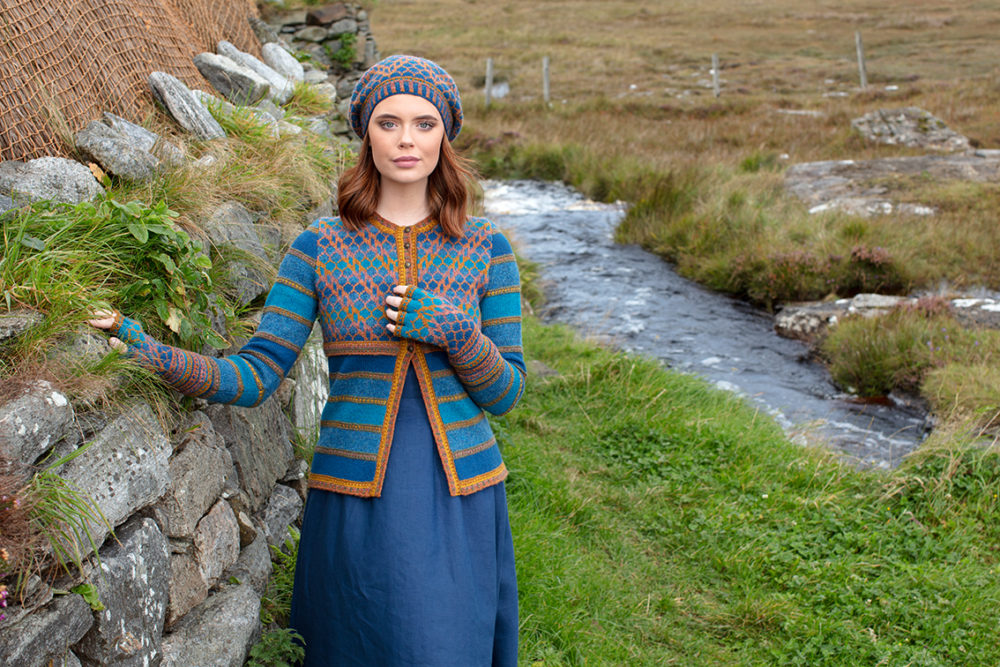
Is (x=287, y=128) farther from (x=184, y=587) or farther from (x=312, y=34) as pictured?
(x=312, y=34)

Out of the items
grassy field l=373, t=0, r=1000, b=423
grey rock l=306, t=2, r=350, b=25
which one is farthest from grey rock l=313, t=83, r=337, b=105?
grassy field l=373, t=0, r=1000, b=423

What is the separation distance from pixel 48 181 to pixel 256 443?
1.11 metres

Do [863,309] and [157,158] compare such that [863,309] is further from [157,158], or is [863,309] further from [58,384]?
[58,384]

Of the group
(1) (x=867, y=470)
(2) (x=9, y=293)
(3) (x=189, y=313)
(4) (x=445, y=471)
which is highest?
(2) (x=9, y=293)

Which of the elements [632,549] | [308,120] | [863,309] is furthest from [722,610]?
[863,309]

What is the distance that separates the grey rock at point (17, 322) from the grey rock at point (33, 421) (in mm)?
185

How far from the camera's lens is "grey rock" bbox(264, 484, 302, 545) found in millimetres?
2951

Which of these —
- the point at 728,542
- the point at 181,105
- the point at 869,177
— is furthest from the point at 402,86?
the point at 869,177

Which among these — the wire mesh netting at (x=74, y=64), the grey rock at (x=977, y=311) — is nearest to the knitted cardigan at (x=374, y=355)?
the wire mesh netting at (x=74, y=64)

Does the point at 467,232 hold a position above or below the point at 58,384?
above

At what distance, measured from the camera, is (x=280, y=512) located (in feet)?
10.00

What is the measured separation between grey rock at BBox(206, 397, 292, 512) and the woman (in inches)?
21.5

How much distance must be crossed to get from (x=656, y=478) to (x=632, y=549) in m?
0.73

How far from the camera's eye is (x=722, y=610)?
388 cm
